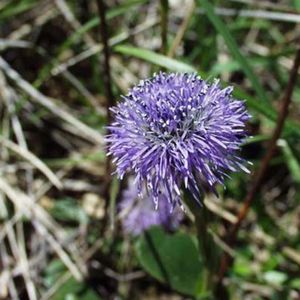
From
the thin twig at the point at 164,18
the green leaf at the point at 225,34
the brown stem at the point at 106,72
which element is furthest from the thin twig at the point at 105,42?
the green leaf at the point at 225,34

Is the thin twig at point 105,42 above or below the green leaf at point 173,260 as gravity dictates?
above

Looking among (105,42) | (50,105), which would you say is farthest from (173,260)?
(50,105)

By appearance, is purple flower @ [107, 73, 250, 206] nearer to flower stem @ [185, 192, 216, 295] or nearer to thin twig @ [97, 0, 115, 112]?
flower stem @ [185, 192, 216, 295]

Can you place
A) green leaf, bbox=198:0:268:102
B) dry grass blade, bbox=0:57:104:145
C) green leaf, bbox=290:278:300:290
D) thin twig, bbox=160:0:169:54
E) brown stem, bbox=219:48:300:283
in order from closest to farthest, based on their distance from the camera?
brown stem, bbox=219:48:300:283 < green leaf, bbox=198:0:268:102 < thin twig, bbox=160:0:169:54 < green leaf, bbox=290:278:300:290 < dry grass blade, bbox=0:57:104:145

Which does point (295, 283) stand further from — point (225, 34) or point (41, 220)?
point (41, 220)

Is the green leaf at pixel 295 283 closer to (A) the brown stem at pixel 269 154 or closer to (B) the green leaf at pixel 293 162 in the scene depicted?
(A) the brown stem at pixel 269 154

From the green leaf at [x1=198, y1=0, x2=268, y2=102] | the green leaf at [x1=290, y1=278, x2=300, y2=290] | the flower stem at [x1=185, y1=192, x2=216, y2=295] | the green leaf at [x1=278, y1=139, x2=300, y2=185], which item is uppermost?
the green leaf at [x1=198, y1=0, x2=268, y2=102]

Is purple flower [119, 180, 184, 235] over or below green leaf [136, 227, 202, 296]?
over

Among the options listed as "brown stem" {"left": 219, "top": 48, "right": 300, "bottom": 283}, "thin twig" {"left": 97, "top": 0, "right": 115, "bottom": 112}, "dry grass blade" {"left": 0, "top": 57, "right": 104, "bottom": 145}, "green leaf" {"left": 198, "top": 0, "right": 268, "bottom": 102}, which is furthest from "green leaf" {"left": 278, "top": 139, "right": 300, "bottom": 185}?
"dry grass blade" {"left": 0, "top": 57, "right": 104, "bottom": 145}
